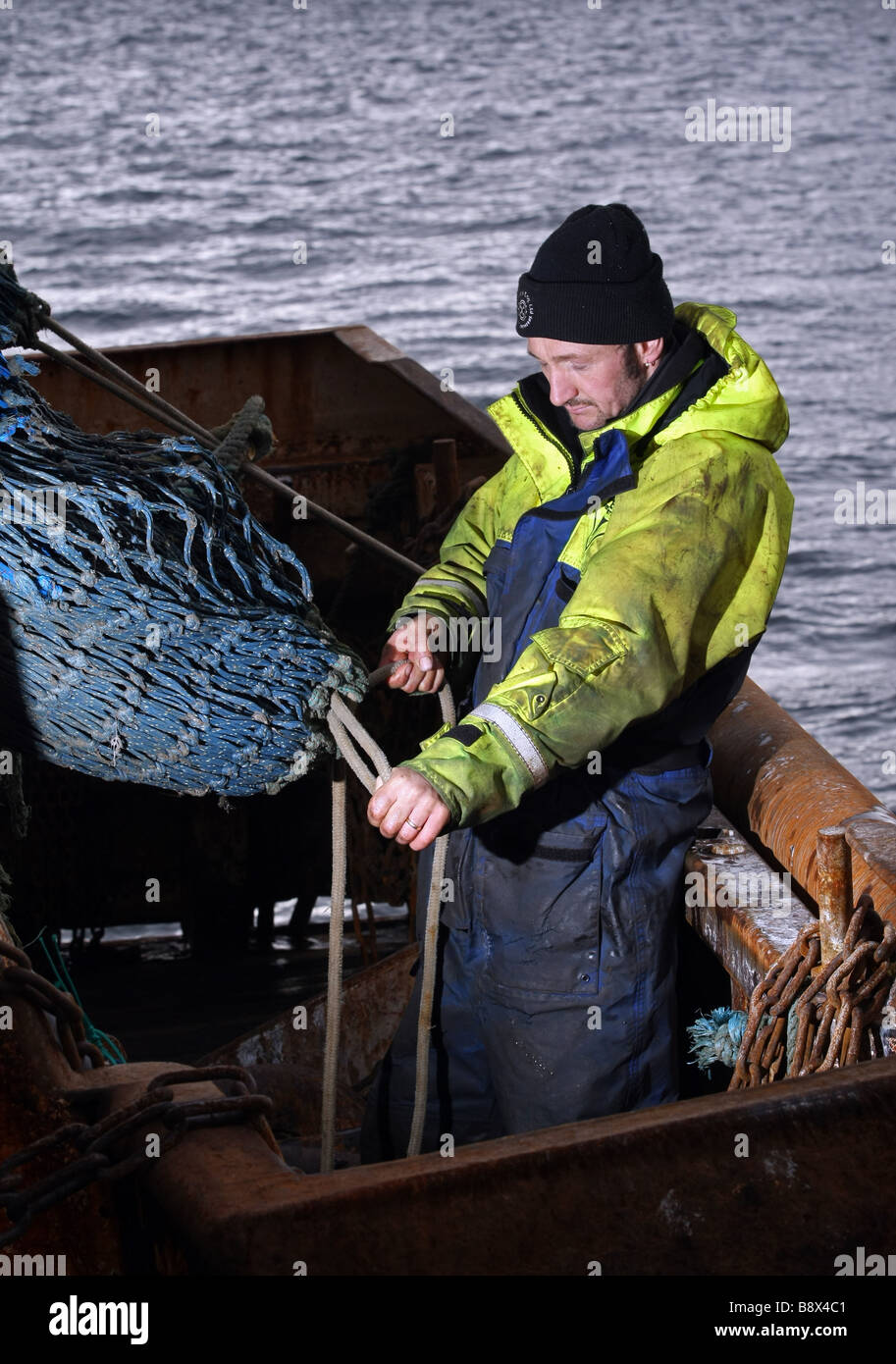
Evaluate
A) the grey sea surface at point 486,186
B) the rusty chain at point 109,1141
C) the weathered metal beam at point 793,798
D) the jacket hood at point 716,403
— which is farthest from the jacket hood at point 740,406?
the grey sea surface at point 486,186

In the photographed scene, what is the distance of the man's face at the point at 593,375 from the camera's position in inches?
98.5

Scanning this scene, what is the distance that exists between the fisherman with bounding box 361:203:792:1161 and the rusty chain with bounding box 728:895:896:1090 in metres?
0.16

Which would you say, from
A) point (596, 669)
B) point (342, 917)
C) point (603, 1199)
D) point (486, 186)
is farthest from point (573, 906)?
point (486, 186)

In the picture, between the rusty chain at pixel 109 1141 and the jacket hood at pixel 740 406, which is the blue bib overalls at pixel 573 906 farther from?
the rusty chain at pixel 109 1141

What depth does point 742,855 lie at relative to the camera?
300 centimetres

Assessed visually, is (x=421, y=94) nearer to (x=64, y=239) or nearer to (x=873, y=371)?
(x=64, y=239)

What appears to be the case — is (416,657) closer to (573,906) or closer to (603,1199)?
(573,906)

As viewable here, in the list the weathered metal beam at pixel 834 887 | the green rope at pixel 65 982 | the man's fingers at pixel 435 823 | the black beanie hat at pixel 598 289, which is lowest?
the green rope at pixel 65 982

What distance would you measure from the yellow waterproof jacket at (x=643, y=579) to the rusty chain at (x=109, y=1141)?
18.0 inches

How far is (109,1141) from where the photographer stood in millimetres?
1968

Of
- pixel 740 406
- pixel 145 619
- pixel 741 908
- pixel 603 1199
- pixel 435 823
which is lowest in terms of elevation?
pixel 603 1199

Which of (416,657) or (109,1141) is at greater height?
(416,657)

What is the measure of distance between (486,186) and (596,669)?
63.8ft
